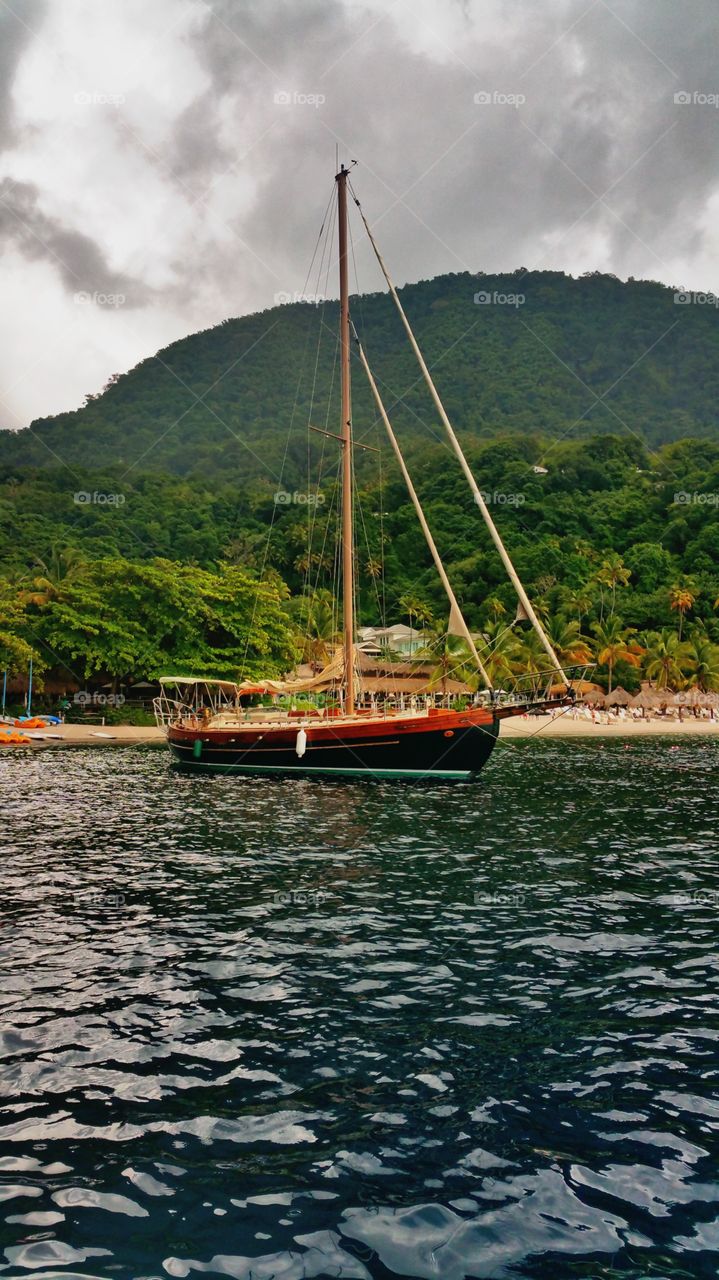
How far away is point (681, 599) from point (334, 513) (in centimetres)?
4847

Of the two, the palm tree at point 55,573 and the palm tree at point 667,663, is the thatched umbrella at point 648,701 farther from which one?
the palm tree at point 55,573

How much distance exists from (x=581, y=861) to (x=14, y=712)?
54.5m

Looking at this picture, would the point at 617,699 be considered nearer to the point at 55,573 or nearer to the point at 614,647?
the point at 614,647

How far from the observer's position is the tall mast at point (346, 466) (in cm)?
3158

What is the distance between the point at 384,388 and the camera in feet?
524

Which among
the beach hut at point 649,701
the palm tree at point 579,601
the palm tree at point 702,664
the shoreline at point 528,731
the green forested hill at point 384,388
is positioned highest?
the green forested hill at point 384,388

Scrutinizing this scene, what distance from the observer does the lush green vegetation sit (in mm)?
64438

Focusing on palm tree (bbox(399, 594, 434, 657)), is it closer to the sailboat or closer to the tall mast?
the sailboat

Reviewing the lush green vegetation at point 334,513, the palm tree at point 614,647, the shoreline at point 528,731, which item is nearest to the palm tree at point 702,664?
the lush green vegetation at point 334,513

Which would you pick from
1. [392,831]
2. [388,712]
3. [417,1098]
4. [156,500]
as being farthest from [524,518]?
[417,1098]

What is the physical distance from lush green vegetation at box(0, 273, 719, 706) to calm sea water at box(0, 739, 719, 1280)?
75.7ft

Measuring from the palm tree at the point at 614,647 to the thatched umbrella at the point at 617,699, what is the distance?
3.09 feet

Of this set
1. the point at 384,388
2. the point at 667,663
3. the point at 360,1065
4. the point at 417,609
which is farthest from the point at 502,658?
the point at 384,388

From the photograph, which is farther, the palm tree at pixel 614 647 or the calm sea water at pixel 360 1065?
the palm tree at pixel 614 647
